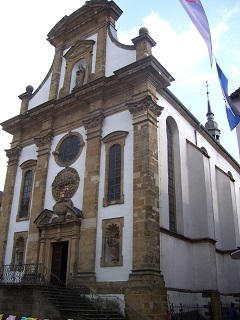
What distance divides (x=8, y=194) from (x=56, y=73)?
26.7 ft

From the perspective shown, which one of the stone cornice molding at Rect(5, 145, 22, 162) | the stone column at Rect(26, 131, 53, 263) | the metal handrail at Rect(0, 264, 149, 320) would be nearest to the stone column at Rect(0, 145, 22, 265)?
the stone cornice molding at Rect(5, 145, 22, 162)

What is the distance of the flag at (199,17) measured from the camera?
1138cm

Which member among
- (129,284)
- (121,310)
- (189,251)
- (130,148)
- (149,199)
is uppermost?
(130,148)

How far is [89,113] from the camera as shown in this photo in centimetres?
1930

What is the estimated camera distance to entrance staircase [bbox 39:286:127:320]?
41.2 feet

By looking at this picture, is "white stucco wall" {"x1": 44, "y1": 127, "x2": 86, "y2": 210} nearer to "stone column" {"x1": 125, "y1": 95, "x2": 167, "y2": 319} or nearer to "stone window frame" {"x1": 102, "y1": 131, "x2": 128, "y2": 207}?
"stone window frame" {"x1": 102, "y1": 131, "x2": 128, "y2": 207}

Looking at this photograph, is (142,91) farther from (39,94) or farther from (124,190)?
(39,94)

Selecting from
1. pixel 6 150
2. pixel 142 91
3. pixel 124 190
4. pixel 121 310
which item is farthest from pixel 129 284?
pixel 6 150

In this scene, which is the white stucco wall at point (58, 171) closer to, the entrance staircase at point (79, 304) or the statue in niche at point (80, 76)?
the statue in niche at point (80, 76)

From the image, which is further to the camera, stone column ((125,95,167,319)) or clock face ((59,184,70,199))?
clock face ((59,184,70,199))

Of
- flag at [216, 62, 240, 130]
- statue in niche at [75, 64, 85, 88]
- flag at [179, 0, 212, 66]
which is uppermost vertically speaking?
statue in niche at [75, 64, 85, 88]

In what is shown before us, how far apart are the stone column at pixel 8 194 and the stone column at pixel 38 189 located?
228 cm

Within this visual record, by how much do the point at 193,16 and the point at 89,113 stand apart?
9.00 metres

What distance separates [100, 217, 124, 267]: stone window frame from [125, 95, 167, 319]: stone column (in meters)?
0.83
